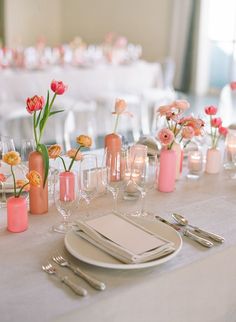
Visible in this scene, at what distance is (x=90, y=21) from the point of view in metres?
10.8

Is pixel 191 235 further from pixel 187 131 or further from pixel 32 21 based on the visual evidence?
pixel 32 21

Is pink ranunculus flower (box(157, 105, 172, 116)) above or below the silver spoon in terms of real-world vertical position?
above

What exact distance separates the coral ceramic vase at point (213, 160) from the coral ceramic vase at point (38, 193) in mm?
866

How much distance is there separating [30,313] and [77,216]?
595mm

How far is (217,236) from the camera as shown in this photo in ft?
5.03

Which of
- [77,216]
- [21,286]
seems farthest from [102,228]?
[21,286]

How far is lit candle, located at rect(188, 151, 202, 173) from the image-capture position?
2191mm

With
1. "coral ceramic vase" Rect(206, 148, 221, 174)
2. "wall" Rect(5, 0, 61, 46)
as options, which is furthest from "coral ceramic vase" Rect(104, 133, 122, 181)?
"wall" Rect(5, 0, 61, 46)

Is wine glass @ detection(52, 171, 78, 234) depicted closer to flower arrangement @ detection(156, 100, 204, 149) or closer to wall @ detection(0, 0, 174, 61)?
flower arrangement @ detection(156, 100, 204, 149)

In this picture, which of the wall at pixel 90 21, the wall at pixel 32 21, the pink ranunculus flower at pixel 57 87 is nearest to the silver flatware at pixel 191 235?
the pink ranunculus flower at pixel 57 87

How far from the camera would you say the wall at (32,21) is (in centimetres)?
1040

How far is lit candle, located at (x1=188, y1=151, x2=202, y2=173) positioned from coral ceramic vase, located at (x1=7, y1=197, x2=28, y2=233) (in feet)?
3.05

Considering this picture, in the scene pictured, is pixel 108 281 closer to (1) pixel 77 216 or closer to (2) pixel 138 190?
(1) pixel 77 216

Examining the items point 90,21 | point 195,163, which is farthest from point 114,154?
point 90,21
